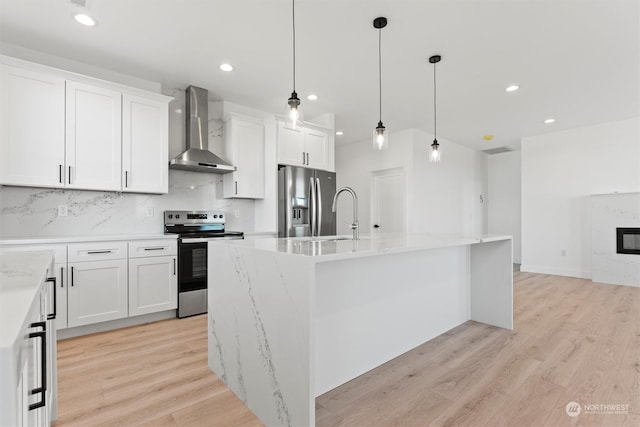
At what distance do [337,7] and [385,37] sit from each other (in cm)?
58

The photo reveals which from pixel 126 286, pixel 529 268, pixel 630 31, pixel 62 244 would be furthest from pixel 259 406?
pixel 529 268

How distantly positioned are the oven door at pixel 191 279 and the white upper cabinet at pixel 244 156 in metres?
→ 0.94

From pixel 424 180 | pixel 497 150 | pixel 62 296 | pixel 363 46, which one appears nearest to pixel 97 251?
pixel 62 296

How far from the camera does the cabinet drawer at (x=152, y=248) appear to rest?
120 inches

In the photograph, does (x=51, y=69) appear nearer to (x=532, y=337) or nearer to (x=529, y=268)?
(x=532, y=337)

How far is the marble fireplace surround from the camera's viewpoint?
15.4 ft

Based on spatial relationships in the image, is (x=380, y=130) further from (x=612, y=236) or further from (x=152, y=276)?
(x=612, y=236)

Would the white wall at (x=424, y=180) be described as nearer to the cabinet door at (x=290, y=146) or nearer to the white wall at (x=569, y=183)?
the white wall at (x=569, y=183)

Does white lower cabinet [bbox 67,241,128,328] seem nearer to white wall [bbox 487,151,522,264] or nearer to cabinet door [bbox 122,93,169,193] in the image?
cabinet door [bbox 122,93,169,193]

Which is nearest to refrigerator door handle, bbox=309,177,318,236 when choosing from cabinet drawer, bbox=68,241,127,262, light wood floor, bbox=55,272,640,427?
light wood floor, bbox=55,272,640,427

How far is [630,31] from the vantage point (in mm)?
2617

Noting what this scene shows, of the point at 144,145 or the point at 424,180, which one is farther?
the point at 424,180

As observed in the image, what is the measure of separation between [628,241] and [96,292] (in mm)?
7092

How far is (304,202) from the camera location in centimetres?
426
